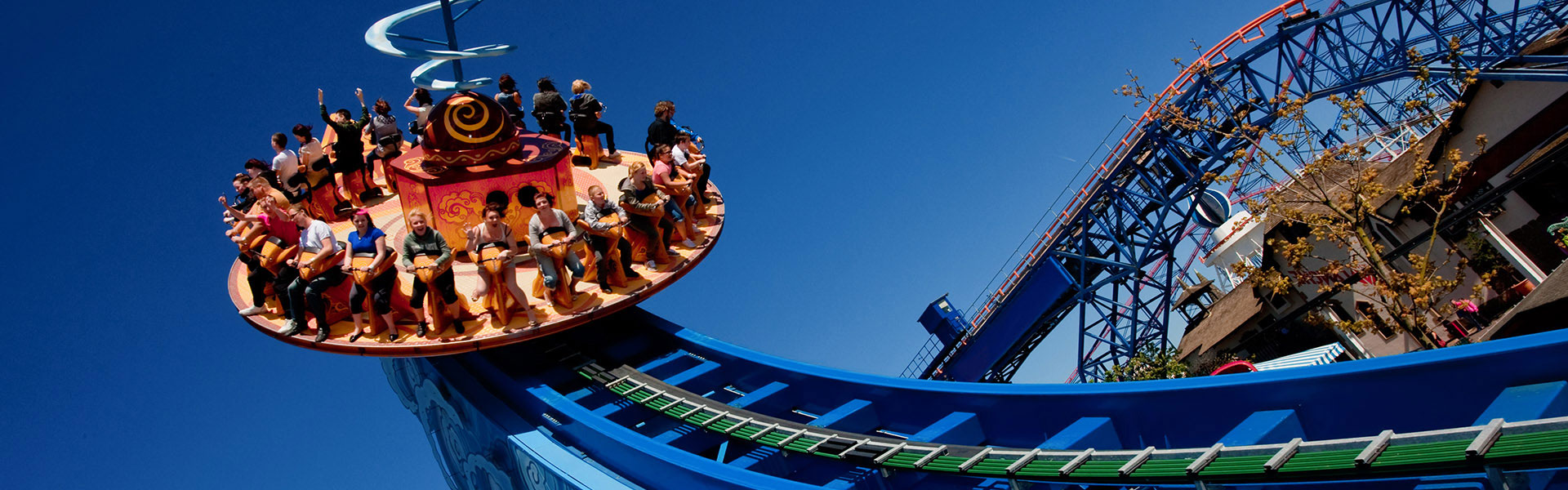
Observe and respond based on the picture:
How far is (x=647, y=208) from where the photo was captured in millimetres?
9938

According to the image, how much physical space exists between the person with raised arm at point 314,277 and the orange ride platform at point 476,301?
0.38 ft

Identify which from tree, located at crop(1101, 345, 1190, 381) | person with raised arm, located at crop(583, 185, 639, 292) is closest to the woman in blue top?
person with raised arm, located at crop(583, 185, 639, 292)

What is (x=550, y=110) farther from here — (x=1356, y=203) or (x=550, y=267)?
(x=1356, y=203)

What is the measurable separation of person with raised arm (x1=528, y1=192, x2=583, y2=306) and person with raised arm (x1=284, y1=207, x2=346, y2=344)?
1.68m

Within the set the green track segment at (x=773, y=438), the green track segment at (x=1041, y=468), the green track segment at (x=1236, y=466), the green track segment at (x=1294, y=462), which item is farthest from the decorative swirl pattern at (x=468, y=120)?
the green track segment at (x=1236, y=466)

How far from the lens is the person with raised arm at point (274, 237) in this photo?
360 inches

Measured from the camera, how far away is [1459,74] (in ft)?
43.1

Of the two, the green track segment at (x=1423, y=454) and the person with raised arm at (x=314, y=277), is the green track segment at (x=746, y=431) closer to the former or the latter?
the person with raised arm at (x=314, y=277)

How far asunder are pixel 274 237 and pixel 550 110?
547 centimetres

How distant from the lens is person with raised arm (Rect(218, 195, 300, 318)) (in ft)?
30.0

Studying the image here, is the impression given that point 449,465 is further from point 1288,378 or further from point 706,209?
point 1288,378

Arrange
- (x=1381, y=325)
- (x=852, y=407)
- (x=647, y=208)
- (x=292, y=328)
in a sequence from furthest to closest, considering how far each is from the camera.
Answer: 1. (x=1381, y=325)
2. (x=647, y=208)
3. (x=292, y=328)
4. (x=852, y=407)

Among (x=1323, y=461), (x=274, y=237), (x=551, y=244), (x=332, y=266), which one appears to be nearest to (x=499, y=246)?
(x=551, y=244)

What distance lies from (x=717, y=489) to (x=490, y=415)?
3.15 m
